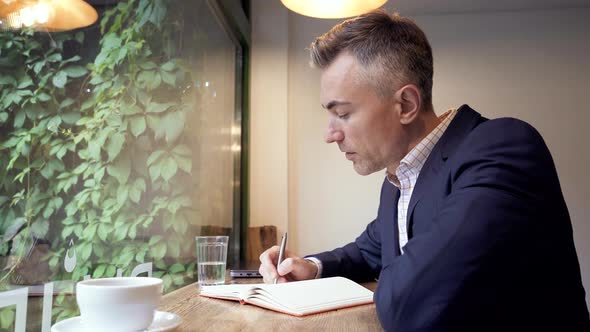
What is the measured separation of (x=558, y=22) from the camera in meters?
3.07

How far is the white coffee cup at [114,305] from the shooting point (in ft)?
2.13

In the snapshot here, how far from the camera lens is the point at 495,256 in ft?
2.82

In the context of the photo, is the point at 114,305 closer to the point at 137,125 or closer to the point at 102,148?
the point at 102,148

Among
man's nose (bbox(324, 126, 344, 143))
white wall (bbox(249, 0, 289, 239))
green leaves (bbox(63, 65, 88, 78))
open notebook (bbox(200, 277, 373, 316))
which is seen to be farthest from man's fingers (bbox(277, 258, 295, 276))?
white wall (bbox(249, 0, 289, 239))

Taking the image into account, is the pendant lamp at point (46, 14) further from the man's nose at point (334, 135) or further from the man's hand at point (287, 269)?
the man's hand at point (287, 269)

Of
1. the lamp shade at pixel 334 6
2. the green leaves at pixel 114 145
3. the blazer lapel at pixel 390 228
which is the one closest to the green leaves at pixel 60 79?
the green leaves at pixel 114 145

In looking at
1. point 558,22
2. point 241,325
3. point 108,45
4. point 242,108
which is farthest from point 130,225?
point 558,22

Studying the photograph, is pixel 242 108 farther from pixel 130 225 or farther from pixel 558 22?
pixel 558 22

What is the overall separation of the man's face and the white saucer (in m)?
0.72

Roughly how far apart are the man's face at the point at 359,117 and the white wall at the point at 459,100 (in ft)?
5.60

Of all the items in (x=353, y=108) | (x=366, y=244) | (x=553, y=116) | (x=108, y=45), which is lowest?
(x=366, y=244)

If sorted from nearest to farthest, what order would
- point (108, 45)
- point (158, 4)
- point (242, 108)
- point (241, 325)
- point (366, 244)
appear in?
point (241, 325) → point (108, 45) → point (158, 4) → point (366, 244) → point (242, 108)

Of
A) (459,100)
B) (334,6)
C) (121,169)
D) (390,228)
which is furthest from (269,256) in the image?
(459,100)

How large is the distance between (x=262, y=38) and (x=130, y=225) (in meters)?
2.01
